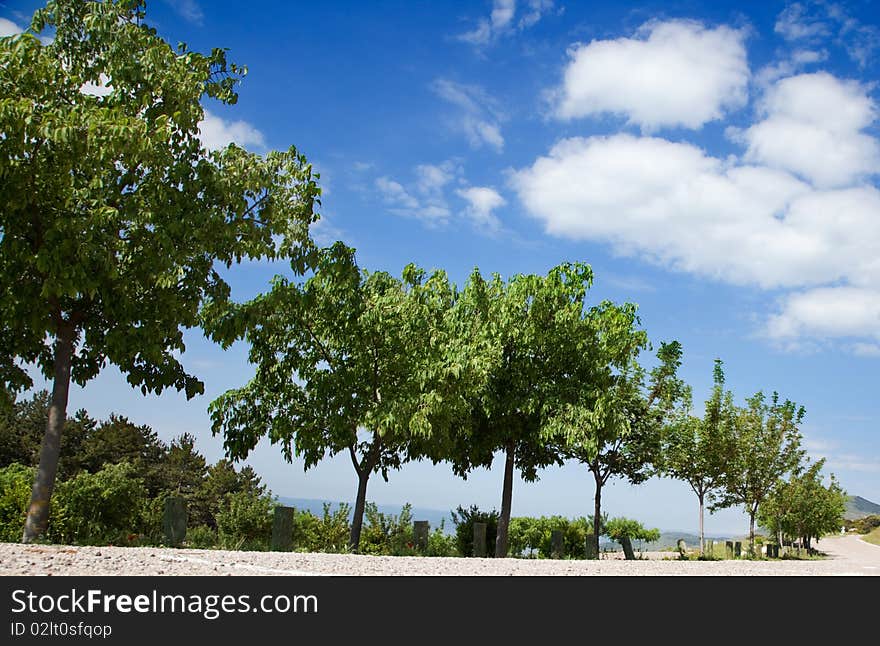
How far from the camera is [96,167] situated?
11.6 meters

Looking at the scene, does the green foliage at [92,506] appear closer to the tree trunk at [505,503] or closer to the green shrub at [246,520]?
the green shrub at [246,520]

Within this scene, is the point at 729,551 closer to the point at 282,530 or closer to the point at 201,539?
the point at 282,530

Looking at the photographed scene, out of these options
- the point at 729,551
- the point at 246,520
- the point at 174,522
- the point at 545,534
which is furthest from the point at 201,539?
the point at 729,551

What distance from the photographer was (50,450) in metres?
12.1

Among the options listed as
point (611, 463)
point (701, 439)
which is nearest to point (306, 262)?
point (611, 463)

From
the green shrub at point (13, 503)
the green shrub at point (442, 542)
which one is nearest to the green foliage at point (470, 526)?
the green shrub at point (442, 542)

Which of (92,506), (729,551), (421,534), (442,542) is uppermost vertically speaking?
(92,506)

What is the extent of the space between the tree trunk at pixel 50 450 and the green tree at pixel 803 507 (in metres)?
31.1

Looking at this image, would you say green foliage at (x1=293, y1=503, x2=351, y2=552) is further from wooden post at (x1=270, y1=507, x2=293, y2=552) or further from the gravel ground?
the gravel ground

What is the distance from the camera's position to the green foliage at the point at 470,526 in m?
23.6

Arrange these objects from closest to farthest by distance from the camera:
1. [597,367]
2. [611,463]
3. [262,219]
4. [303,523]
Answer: [262,219], [303,523], [597,367], [611,463]

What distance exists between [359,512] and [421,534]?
5.98 ft

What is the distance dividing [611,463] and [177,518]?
18255mm
